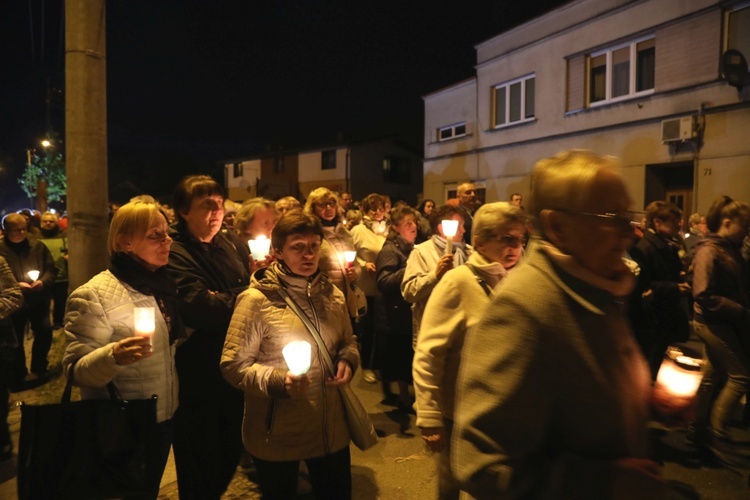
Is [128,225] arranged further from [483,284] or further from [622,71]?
[622,71]

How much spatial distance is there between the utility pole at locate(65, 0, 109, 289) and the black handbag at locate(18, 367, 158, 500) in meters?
1.66

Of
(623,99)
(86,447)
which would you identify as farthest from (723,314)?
(623,99)

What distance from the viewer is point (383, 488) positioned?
4371 mm

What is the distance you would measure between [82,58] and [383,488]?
4.09 meters

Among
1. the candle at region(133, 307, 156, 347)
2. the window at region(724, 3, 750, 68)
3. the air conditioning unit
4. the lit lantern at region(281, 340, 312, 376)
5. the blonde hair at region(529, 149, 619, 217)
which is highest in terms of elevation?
the window at region(724, 3, 750, 68)

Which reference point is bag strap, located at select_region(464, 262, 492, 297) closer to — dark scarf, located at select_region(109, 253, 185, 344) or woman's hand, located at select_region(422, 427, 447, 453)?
woman's hand, located at select_region(422, 427, 447, 453)

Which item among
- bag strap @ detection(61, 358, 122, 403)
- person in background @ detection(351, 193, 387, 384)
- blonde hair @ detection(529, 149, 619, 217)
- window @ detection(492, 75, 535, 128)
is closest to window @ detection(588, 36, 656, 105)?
window @ detection(492, 75, 535, 128)

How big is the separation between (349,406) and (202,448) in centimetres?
109

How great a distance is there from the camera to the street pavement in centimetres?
426

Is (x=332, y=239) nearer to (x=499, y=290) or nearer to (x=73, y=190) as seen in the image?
(x=73, y=190)

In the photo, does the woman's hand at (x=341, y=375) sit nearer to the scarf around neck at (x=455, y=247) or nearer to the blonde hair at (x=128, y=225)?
the blonde hair at (x=128, y=225)

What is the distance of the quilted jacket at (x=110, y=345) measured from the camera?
2727 mm

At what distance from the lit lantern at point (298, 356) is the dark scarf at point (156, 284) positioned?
91cm

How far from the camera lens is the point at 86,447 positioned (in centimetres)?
271
